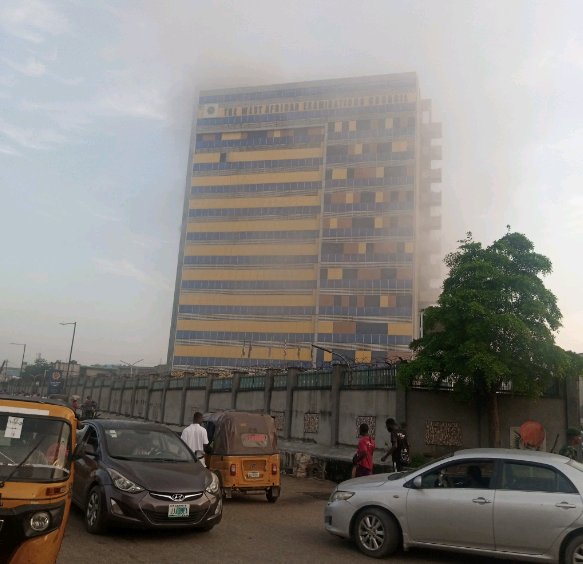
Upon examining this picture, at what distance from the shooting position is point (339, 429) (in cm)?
2134

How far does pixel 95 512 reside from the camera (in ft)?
24.6

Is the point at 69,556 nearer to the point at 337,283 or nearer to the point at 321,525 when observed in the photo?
the point at 321,525

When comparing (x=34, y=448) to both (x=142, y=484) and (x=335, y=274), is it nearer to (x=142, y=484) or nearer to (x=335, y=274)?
(x=142, y=484)

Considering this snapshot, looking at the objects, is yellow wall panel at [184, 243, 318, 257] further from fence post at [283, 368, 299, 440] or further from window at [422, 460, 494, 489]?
window at [422, 460, 494, 489]

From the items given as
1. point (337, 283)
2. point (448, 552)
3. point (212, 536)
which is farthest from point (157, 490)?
point (337, 283)

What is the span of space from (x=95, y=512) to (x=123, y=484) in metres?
0.65

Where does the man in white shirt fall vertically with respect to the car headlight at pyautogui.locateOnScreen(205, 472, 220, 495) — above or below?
above

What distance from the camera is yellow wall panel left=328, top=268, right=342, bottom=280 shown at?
79812 millimetres

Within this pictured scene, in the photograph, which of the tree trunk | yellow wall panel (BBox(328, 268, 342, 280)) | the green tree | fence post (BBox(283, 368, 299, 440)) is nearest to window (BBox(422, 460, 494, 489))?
the green tree

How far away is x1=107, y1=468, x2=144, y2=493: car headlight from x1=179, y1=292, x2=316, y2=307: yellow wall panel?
72699 mm

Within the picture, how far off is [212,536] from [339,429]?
14.0 metres

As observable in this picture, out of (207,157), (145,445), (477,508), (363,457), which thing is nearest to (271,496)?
(363,457)

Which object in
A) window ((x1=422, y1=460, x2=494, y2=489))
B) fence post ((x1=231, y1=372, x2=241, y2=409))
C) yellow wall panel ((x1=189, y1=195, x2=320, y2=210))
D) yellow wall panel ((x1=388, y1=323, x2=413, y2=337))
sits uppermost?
yellow wall panel ((x1=189, y1=195, x2=320, y2=210))

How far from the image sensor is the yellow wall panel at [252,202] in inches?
3305
